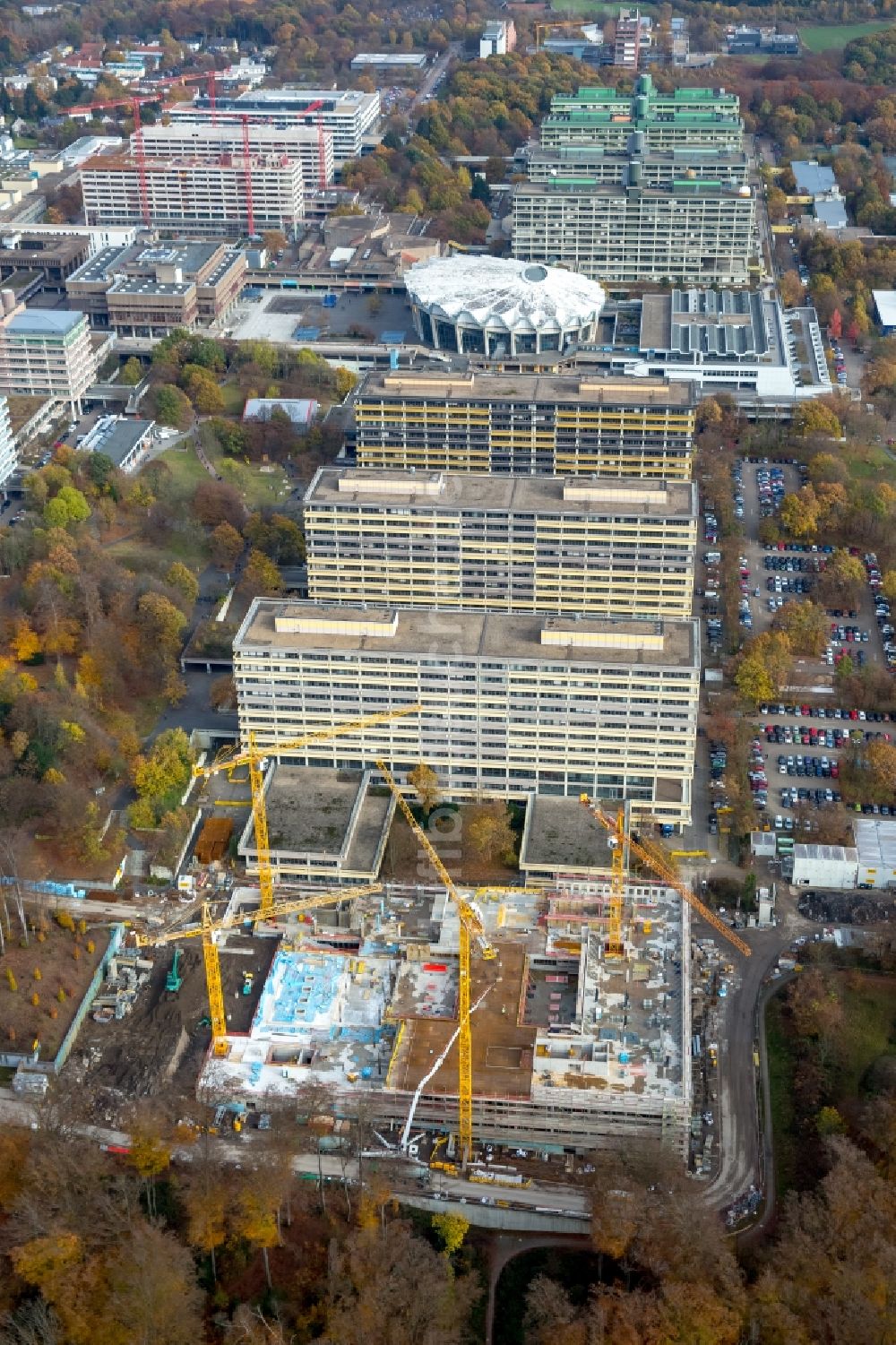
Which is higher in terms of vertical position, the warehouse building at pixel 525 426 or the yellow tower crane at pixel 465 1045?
the warehouse building at pixel 525 426

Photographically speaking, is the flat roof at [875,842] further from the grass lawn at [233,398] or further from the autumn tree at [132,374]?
the autumn tree at [132,374]

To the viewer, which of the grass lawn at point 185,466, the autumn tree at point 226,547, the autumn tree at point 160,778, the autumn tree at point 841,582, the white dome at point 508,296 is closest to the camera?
the autumn tree at point 160,778

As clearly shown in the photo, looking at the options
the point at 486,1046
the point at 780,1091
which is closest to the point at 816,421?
the point at 780,1091

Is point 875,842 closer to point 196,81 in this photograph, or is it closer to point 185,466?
point 185,466

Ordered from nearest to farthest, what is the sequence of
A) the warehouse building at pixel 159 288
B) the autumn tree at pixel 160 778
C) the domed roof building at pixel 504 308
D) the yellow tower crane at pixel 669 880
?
the yellow tower crane at pixel 669 880
the autumn tree at pixel 160 778
the domed roof building at pixel 504 308
the warehouse building at pixel 159 288

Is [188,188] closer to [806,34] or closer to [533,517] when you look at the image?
[533,517]

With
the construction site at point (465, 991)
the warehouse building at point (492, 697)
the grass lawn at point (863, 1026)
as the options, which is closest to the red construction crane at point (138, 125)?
the warehouse building at point (492, 697)
